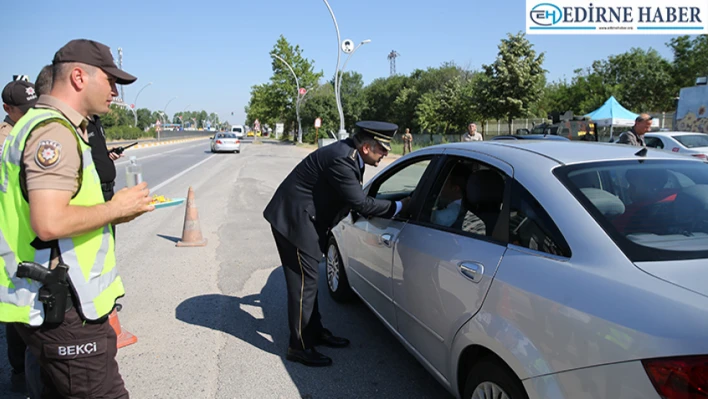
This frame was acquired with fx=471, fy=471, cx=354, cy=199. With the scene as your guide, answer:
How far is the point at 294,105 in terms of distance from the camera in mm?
56094

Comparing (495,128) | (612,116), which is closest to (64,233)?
(612,116)

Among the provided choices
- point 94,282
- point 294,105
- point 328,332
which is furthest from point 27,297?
point 294,105

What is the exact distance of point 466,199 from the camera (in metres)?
2.99

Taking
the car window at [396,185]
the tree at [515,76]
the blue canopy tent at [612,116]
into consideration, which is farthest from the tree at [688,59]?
the car window at [396,185]

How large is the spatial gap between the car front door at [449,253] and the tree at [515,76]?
27.2m

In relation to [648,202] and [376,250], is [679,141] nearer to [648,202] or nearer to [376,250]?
[376,250]

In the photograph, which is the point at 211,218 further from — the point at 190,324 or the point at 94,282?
the point at 94,282

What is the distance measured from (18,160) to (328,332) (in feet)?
8.69

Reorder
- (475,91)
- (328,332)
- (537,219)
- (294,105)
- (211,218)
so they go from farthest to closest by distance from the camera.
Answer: (294,105) < (475,91) < (211,218) < (328,332) < (537,219)

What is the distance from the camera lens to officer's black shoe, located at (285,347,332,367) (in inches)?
138

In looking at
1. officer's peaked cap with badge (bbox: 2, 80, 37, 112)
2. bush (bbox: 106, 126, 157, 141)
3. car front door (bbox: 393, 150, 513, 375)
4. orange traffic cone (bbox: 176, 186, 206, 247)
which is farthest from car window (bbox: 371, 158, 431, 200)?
bush (bbox: 106, 126, 157, 141)

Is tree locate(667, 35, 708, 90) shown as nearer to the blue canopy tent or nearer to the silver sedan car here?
the blue canopy tent

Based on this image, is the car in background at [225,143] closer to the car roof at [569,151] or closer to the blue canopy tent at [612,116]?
the blue canopy tent at [612,116]

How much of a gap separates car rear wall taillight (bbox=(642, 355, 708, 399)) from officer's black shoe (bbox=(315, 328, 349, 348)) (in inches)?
102
